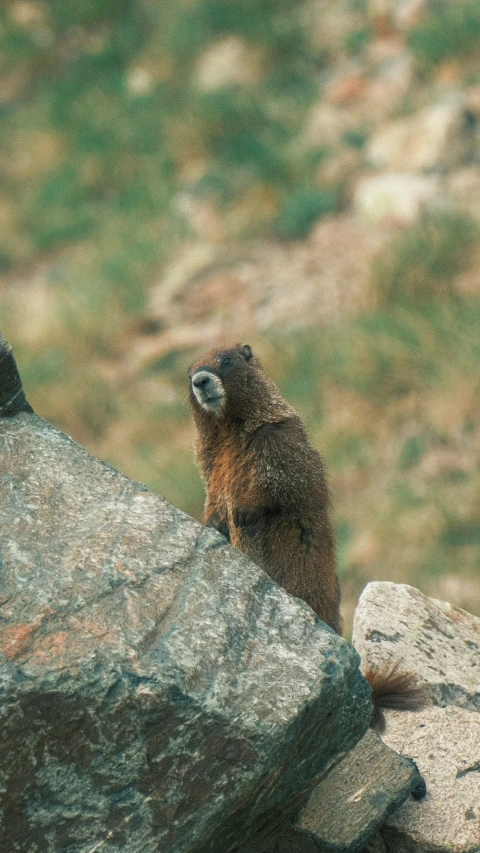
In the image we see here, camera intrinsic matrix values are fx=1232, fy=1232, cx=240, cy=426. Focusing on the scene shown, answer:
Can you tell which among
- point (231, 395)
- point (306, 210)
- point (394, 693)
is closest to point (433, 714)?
point (394, 693)

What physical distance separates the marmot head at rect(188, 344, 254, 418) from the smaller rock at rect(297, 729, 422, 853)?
2.21 meters

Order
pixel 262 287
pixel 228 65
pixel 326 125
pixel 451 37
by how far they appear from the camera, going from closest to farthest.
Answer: pixel 262 287
pixel 451 37
pixel 326 125
pixel 228 65

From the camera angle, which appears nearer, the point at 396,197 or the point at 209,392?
the point at 209,392

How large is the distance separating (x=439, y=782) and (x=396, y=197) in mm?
15018

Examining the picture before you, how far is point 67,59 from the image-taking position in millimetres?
28328

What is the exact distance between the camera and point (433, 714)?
6.57 m

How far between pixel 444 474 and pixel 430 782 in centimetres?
1059

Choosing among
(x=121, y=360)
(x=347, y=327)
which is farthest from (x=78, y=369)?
(x=347, y=327)

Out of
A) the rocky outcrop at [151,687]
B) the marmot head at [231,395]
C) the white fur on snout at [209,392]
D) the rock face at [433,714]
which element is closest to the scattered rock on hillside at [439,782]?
the rock face at [433,714]

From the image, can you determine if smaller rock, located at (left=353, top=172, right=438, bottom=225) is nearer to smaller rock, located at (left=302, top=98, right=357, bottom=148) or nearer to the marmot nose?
smaller rock, located at (left=302, top=98, right=357, bottom=148)

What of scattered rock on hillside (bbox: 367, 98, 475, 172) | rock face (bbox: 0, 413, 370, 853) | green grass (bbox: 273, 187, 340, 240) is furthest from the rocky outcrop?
green grass (bbox: 273, 187, 340, 240)

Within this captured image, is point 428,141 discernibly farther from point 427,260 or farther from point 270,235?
point 270,235

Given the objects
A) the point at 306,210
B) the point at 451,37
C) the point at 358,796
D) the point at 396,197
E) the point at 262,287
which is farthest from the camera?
the point at 451,37

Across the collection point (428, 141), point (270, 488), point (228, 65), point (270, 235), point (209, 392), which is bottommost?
point (270, 488)
